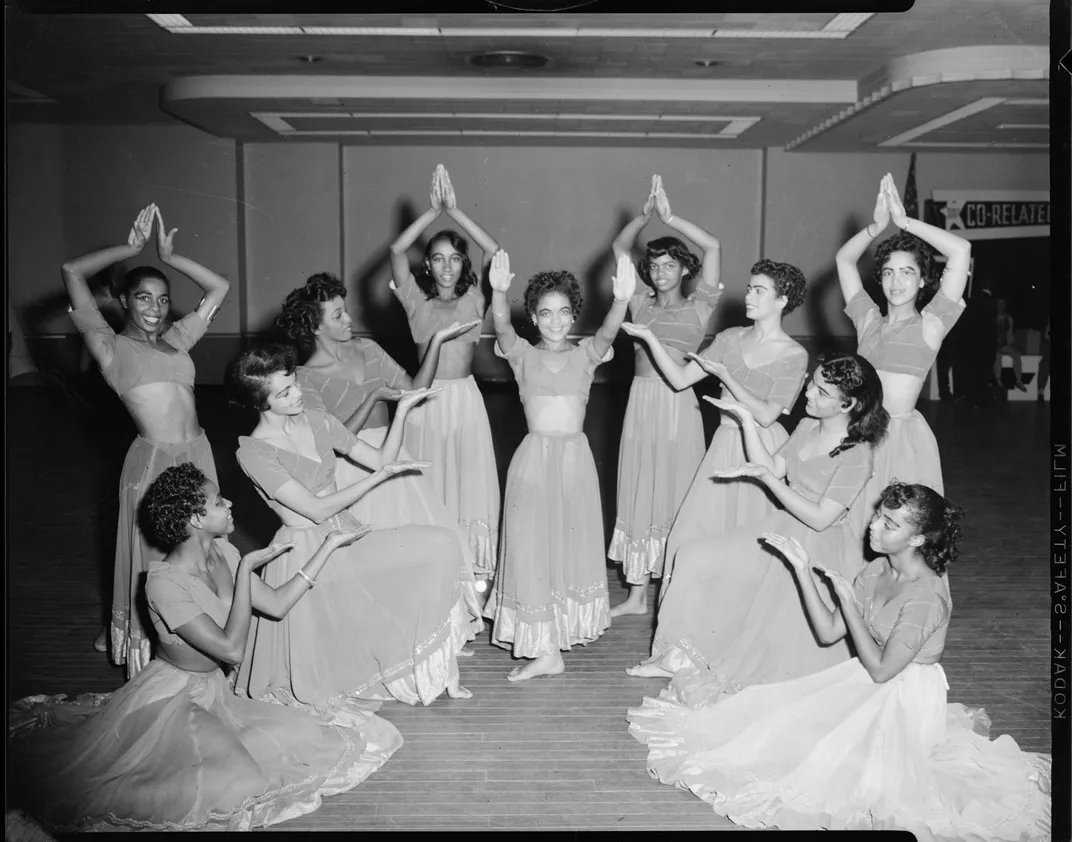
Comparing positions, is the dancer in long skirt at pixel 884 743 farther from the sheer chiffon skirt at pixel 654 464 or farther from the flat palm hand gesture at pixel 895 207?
the sheer chiffon skirt at pixel 654 464

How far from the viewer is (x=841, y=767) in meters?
3.16

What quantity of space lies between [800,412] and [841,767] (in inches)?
283

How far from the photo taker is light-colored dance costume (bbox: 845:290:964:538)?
3.68 meters

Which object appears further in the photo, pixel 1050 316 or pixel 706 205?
pixel 706 205

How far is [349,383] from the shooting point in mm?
4148

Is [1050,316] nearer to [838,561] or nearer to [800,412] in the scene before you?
[838,561]

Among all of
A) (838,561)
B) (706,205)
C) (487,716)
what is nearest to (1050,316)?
(838,561)

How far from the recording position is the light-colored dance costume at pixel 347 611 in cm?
359

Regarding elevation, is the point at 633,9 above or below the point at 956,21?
below

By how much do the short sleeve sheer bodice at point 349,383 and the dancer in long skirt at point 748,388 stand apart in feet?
3.30

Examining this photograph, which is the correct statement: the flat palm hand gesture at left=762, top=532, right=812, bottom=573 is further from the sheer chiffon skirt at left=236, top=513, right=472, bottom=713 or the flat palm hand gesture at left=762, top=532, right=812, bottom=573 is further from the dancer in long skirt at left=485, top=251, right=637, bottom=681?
the sheer chiffon skirt at left=236, top=513, right=472, bottom=713

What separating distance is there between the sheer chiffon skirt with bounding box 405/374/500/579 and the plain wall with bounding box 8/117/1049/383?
1333 millimetres

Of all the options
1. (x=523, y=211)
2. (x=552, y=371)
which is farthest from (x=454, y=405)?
(x=523, y=211)

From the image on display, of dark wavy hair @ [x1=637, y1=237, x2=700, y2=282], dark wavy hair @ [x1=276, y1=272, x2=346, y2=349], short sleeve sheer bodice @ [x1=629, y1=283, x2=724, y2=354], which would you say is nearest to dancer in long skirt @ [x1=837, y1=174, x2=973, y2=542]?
short sleeve sheer bodice @ [x1=629, y1=283, x2=724, y2=354]
